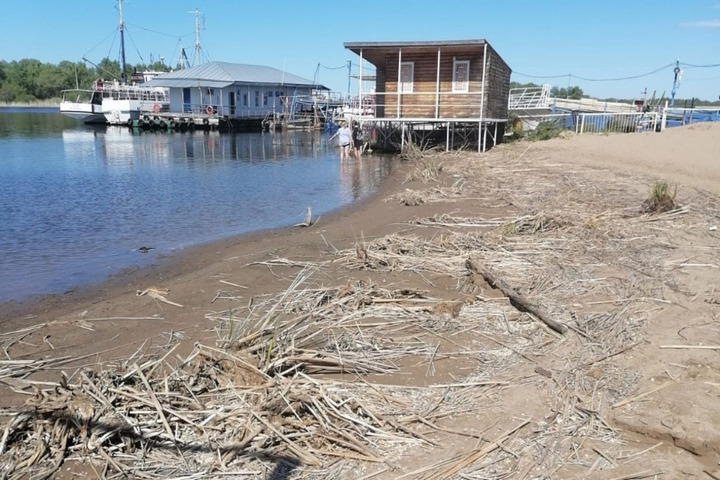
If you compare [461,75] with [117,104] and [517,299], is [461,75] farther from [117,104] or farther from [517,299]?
[117,104]

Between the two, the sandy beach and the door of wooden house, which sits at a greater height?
the door of wooden house

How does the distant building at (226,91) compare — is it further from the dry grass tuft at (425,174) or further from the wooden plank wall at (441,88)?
the dry grass tuft at (425,174)

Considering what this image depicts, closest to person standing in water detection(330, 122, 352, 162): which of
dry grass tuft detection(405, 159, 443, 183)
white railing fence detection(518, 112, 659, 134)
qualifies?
dry grass tuft detection(405, 159, 443, 183)

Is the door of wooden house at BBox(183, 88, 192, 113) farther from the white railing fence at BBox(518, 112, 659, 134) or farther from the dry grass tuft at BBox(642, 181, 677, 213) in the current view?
the dry grass tuft at BBox(642, 181, 677, 213)

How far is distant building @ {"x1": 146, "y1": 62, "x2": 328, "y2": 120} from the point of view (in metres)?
48.9

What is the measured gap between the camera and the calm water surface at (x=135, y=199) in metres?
9.62

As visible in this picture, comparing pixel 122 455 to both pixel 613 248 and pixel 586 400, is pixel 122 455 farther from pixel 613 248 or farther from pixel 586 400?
pixel 613 248

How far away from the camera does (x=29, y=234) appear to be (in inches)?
448

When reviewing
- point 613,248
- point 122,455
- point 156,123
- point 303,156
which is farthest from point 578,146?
point 156,123

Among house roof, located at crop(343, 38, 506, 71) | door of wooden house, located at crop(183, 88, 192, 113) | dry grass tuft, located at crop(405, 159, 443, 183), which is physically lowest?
dry grass tuft, located at crop(405, 159, 443, 183)

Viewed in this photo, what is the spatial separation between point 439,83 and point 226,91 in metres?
30.1

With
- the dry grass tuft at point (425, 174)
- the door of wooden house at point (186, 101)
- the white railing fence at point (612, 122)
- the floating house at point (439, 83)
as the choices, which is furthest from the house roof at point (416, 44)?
the door of wooden house at point (186, 101)

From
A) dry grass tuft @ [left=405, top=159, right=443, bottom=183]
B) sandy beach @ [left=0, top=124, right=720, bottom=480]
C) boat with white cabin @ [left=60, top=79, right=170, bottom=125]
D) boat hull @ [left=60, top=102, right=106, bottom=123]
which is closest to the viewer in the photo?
sandy beach @ [left=0, top=124, right=720, bottom=480]

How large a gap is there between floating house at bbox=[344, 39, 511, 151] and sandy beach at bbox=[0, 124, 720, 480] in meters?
15.6
